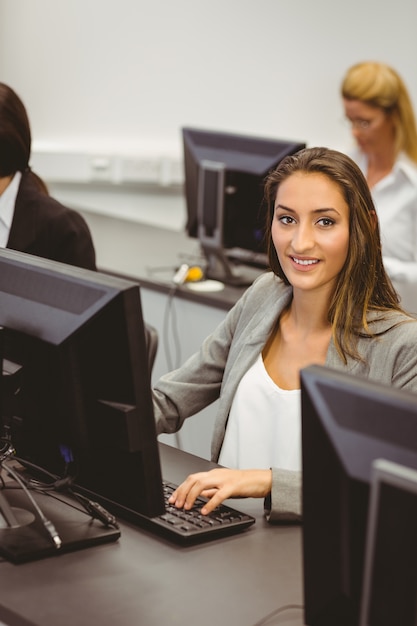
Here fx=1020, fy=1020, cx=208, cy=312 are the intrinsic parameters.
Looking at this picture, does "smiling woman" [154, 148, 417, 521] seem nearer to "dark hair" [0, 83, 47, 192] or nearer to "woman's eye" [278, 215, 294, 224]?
"woman's eye" [278, 215, 294, 224]

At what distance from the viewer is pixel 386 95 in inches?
158

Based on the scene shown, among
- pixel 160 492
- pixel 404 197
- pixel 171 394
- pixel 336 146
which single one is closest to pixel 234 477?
pixel 160 492

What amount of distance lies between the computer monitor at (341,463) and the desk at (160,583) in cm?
19

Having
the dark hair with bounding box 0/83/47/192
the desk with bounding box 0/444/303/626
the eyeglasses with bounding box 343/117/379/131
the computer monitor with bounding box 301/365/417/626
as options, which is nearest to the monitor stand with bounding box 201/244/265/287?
the eyeglasses with bounding box 343/117/379/131

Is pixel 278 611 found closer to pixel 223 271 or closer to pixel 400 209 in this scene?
pixel 223 271

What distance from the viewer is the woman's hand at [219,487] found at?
175 centimetres

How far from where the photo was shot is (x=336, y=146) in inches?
205

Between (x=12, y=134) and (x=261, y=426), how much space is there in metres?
0.97

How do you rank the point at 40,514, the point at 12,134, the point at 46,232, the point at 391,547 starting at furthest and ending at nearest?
the point at 46,232 < the point at 12,134 < the point at 40,514 < the point at 391,547

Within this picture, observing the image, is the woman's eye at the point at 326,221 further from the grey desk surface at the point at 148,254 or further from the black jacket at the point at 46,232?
the grey desk surface at the point at 148,254

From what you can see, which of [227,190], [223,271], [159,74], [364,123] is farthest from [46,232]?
[159,74]

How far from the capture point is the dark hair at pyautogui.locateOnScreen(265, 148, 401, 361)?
1.99 m

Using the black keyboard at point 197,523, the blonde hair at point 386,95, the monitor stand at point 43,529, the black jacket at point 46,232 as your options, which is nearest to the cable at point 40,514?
the monitor stand at point 43,529

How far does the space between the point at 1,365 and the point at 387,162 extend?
9.18 feet
